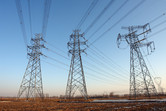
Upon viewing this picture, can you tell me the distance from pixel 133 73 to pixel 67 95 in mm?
15808

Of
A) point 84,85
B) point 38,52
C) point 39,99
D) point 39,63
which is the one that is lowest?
point 39,99

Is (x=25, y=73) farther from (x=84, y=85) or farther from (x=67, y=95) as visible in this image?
(x=84, y=85)

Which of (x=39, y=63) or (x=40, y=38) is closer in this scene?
(x=39, y=63)

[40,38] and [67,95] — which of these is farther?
[40,38]

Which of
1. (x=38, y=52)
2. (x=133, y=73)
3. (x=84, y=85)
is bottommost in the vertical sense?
(x=84, y=85)

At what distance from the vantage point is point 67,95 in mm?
27203

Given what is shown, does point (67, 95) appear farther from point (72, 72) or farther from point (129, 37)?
point (129, 37)

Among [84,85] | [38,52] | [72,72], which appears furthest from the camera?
[38,52]

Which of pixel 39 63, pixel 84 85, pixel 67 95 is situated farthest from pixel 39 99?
pixel 84 85

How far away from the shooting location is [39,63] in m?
27.7

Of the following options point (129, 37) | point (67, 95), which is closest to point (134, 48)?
point (129, 37)

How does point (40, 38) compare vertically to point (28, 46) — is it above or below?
above

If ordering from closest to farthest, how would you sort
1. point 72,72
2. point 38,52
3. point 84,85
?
point 84,85, point 72,72, point 38,52

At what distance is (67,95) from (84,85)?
16.8 ft
